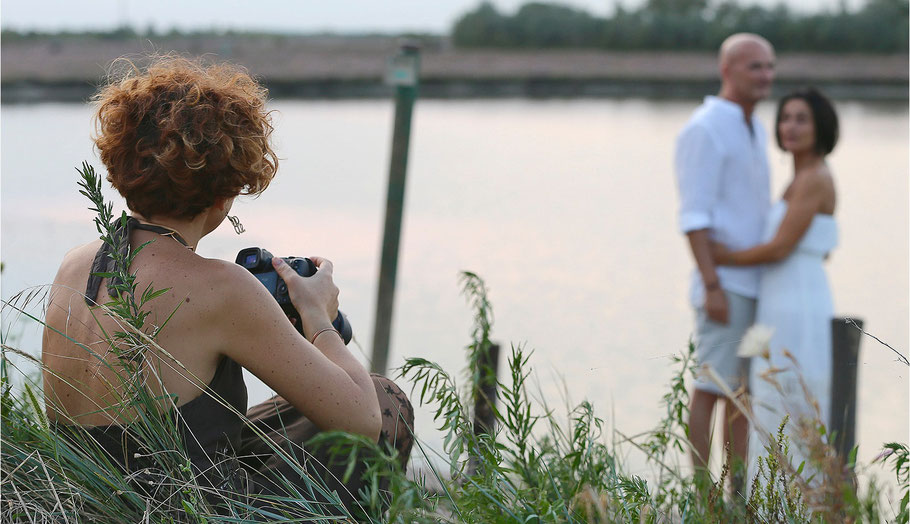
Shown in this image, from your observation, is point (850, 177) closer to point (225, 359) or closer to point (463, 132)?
point (463, 132)

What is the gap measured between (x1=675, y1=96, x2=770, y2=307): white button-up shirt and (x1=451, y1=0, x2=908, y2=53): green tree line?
26007 mm

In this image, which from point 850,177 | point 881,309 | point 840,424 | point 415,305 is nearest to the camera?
point 840,424

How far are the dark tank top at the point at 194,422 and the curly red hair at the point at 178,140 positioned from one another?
0.25 ft

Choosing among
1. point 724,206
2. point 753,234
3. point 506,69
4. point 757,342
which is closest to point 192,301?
point 757,342

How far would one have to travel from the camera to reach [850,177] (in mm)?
17375

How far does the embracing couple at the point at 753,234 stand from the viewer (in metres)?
4.25

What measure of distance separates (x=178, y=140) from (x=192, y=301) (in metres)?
0.31

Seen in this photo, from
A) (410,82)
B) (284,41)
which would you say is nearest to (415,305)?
(410,82)

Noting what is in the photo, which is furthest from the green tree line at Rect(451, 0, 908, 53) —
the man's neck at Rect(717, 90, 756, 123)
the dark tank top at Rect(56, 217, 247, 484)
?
the dark tank top at Rect(56, 217, 247, 484)

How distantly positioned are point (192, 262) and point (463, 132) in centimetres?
1958

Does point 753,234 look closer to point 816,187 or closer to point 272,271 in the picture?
point 816,187

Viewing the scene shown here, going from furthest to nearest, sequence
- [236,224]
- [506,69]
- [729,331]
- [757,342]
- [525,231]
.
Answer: [506,69], [525,231], [729,331], [236,224], [757,342]

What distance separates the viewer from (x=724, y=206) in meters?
4.32

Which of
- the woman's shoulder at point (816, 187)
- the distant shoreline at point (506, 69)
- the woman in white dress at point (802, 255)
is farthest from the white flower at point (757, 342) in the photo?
the distant shoreline at point (506, 69)
